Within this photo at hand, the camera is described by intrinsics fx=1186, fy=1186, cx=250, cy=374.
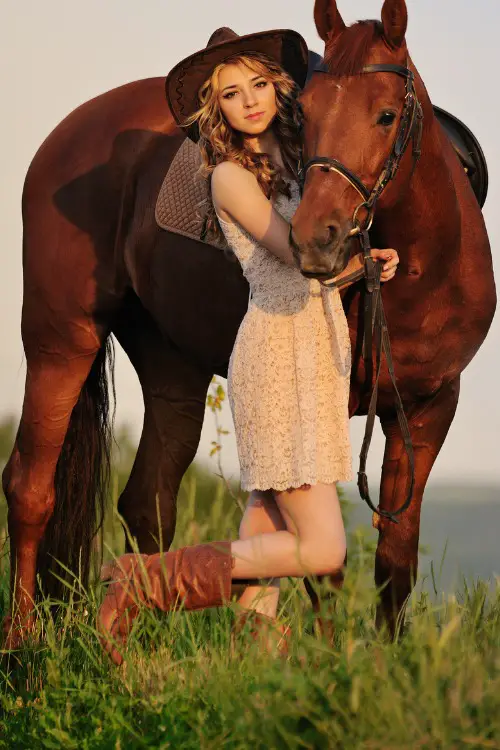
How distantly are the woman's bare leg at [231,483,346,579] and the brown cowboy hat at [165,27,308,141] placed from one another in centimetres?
138

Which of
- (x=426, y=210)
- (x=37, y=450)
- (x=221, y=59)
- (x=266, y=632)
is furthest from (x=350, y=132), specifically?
(x=37, y=450)

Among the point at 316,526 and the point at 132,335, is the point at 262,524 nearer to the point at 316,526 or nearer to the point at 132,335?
the point at 316,526

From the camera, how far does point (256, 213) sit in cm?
363

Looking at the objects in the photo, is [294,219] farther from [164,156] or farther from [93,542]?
[93,542]

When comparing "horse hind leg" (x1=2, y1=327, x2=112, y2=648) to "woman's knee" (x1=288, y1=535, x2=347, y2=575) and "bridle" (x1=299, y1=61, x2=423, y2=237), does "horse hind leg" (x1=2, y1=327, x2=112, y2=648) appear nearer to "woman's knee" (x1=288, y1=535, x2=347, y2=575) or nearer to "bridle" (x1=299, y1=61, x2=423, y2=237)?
"woman's knee" (x1=288, y1=535, x2=347, y2=575)

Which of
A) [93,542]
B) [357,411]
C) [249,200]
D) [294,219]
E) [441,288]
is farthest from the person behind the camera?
[93,542]

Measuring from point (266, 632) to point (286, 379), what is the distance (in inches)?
30.6

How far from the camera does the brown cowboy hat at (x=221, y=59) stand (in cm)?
392

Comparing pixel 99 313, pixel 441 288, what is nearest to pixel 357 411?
pixel 441 288

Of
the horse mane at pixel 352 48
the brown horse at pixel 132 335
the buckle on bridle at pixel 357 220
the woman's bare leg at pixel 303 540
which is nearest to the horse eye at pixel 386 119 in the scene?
the horse mane at pixel 352 48

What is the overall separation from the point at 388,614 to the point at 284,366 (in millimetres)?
1476

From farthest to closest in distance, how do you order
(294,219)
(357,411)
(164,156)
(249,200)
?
(164,156)
(357,411)
(249,200)
(294,219)

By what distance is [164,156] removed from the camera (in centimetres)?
517

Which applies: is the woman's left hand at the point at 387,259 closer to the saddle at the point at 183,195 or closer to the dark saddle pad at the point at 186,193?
the dark saddle pad at the point at 186,193
